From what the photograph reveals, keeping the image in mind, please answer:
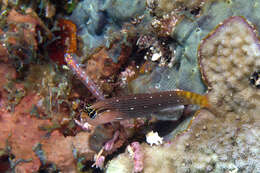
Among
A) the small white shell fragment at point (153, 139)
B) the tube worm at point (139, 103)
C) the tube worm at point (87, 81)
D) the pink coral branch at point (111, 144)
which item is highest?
the tube worm at point (87, 81)

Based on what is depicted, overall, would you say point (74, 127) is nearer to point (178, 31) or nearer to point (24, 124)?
point (24, 124)

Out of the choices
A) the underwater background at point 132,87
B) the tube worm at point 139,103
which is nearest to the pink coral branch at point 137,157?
the underwater background at point 132,87

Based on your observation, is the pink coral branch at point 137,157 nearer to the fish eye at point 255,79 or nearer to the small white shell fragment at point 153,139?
the small white shell fragment at point 153,139

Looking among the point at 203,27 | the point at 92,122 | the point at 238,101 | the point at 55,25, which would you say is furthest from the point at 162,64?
the point at 55,25

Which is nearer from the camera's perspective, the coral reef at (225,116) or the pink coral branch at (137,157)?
the coral reef at (225,116)

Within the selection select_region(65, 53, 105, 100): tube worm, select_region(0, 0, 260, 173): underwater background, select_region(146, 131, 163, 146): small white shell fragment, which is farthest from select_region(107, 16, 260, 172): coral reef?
select_region(65, 53, 105, 100): tube worm

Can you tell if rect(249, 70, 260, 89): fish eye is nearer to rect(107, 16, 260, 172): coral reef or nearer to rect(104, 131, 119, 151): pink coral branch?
rect(107, 16, 260, 172): coral reef
